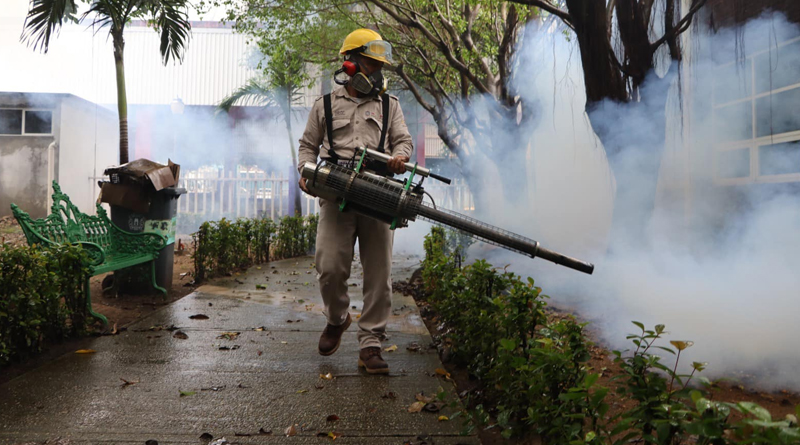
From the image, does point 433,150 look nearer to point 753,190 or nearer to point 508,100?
point 508,100

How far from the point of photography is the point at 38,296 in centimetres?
353

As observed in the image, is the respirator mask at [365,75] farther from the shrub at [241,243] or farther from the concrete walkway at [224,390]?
the shrub at [241,243]

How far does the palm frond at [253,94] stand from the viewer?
20547mm

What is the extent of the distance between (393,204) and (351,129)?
0.73 m

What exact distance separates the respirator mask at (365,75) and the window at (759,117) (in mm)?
4978

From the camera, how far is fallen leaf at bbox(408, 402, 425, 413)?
2.80 metres

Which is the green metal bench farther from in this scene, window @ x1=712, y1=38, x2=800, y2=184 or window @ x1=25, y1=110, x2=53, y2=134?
window @ x1=25, y1=110, x2=53, y2=134

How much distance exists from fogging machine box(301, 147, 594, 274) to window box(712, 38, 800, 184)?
4.60 metres

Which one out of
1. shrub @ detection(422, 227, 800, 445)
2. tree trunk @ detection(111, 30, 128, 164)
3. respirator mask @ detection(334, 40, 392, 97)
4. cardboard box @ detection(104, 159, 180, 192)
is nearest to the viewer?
shrub @ detection(422, 227, 800, 445)

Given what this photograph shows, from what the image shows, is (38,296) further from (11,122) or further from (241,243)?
(11,122)

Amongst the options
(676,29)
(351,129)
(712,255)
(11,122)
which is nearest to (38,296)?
(351,129)

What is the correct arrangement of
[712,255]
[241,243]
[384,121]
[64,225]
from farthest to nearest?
[241,243] → [712,255] → [64,225] → [384,121]

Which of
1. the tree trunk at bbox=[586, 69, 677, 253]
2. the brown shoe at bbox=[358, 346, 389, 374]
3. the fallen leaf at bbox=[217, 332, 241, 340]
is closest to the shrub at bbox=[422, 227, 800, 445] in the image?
the brown shoe at bbox=[358, 346, 389, 374]

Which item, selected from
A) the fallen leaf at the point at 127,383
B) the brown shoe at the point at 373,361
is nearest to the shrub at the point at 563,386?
the brown shoe at the point at 373,361
